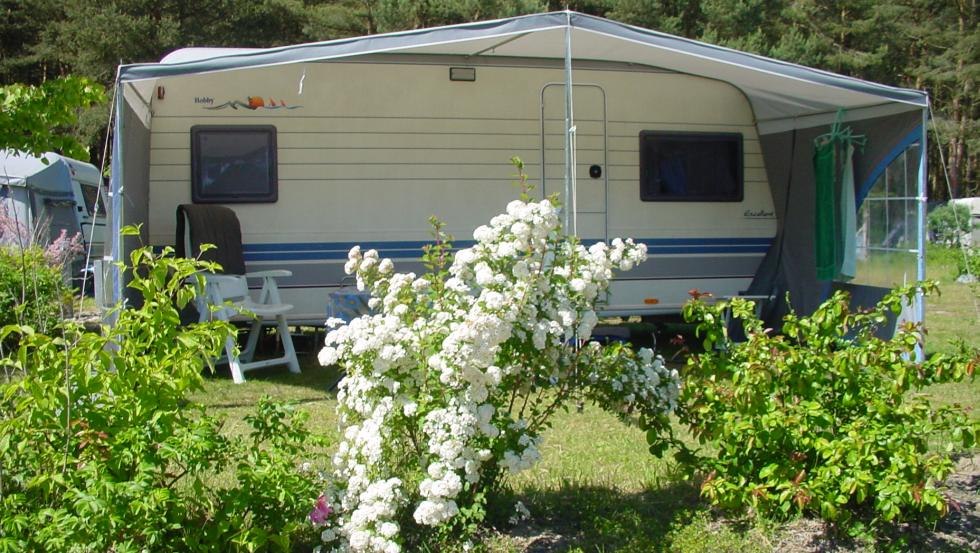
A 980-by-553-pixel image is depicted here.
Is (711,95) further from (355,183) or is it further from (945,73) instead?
(945,73)

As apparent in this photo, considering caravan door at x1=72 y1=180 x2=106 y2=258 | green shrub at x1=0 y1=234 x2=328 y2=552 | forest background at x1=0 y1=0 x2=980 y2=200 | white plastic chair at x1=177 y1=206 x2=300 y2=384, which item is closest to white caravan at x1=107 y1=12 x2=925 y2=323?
white plastic chair at x1=177 y1=206 x2=300 y2=384

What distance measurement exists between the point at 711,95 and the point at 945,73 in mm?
20157

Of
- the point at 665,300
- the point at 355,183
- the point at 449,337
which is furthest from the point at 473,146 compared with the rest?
the point at 449,337

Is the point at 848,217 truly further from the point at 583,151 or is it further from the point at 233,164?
the point at 233,164

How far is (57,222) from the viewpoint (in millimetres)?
13633

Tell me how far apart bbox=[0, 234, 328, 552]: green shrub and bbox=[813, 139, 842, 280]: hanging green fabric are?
20.8ft

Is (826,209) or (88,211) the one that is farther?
(88,211)

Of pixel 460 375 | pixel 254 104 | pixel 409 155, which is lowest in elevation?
pixel 460 375

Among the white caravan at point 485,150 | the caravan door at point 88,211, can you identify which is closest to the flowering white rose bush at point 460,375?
the white caravan at point 485,150

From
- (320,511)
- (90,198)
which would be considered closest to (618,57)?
(320,511)

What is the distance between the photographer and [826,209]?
8.41 metres

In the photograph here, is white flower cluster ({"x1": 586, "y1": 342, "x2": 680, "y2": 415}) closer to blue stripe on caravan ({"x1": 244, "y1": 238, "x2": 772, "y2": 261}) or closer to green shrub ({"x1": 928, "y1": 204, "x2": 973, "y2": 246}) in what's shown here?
blue stripe on caravan ({"x1": 244, "y1": 238, "x2": 772, "y2": 261})

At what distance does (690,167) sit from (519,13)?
444 inches

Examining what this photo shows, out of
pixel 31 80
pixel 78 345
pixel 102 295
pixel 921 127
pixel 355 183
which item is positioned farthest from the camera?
pixel 31 80
